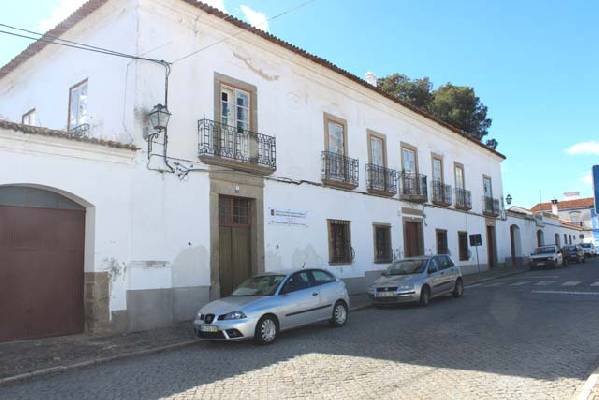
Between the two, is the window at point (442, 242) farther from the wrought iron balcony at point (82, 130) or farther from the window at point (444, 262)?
the wrought iron balcony at point (82, 130)

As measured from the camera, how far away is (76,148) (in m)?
10.3

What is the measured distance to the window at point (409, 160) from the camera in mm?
21922

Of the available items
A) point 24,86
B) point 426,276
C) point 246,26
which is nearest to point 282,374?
point 426,276

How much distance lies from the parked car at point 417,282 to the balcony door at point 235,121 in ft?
17.5

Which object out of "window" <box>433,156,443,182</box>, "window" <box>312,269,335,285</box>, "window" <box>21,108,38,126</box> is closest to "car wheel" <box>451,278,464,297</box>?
"window" <box>312,269,335,285</box>

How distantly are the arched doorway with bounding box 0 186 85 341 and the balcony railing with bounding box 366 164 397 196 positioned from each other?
11.0 m

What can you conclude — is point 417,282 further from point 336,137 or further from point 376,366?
point 376,366

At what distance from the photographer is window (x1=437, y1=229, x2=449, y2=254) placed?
23.9m

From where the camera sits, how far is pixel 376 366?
733 cm

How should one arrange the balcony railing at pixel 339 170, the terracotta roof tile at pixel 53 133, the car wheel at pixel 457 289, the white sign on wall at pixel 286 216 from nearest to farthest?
the terracotta roof tile at pixel 53 133
the white sign on wall at pixel 286 216
the car wheel at pixel 457 289
the balcony railing at pixel 339 170

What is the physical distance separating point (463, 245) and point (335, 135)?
12.3 metres

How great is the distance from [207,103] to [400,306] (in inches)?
306

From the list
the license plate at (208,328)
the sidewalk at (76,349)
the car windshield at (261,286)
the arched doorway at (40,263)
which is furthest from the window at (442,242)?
the arched doorway at (40,263)

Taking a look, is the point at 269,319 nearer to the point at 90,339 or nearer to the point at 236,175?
the point at 90,339
